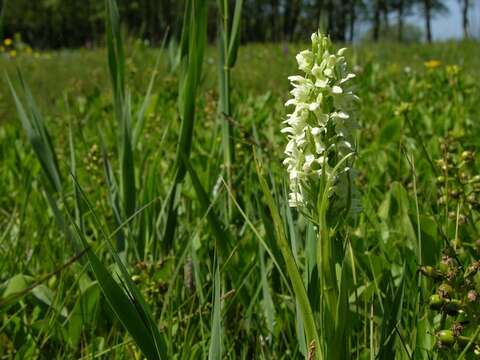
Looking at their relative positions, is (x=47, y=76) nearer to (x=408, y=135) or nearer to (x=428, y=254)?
(x=408, y=135)

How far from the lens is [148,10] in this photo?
34.3 metres

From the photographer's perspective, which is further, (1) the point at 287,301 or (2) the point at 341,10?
(2) the point at 341,10

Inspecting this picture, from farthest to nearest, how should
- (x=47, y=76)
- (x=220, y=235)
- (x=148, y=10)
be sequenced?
(x=148, y=10)
(x=47, y=76)
(x=220, y=235)

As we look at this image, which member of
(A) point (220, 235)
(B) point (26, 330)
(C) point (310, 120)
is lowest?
(B) point (26, 330)

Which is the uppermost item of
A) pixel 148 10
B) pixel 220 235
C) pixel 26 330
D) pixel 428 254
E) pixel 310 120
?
pixel 148 10

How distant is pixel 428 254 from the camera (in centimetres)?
142

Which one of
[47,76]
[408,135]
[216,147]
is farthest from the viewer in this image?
[47,76]

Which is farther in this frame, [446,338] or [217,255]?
[217,255]

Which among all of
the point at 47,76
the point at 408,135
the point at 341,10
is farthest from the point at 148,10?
the point at 408,135

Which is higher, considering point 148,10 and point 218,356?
point 148,10

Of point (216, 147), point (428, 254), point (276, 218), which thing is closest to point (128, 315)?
point (276, 218)

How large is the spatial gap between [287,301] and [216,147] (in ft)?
4.78

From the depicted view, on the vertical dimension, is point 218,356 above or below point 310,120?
below

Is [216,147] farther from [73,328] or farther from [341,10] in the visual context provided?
[341,10]
